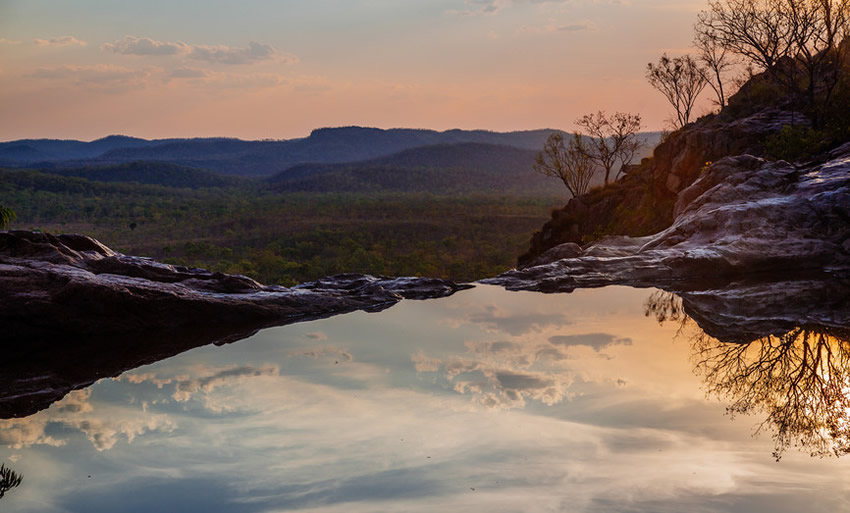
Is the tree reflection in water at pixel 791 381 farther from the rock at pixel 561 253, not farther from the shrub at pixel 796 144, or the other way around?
the shrub at pixel 796 144

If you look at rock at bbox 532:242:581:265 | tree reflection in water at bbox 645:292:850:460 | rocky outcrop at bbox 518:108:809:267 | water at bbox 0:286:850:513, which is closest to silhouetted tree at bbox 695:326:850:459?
tree reflection in water at bbox 645:292:850:460

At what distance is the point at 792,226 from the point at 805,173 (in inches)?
148

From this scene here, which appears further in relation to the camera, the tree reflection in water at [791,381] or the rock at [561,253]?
the rock at [561,253]

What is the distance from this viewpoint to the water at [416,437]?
23.6ft

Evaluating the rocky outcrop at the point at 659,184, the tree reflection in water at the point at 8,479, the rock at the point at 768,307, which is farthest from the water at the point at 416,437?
the rocky outcrop at the point at 659,184

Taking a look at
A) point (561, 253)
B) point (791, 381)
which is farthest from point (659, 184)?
point (791, 381)

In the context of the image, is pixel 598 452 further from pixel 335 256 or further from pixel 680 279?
pixel 335 256

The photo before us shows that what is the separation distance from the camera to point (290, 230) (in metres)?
103

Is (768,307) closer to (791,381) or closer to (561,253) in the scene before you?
(791,381)

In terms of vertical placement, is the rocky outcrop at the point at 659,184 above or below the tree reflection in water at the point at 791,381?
above

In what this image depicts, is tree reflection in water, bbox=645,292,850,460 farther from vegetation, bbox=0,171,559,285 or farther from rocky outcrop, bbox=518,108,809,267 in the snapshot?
vegetation, bbox=0,171,559,285

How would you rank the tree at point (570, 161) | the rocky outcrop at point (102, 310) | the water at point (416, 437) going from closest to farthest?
the water at point (416, 437) → the rocky outcrop at point (102, 310) → the tree at point (570, 161)

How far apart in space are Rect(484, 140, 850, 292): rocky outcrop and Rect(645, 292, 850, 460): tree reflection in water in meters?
6.18

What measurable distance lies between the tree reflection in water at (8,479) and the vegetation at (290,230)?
4903cm
